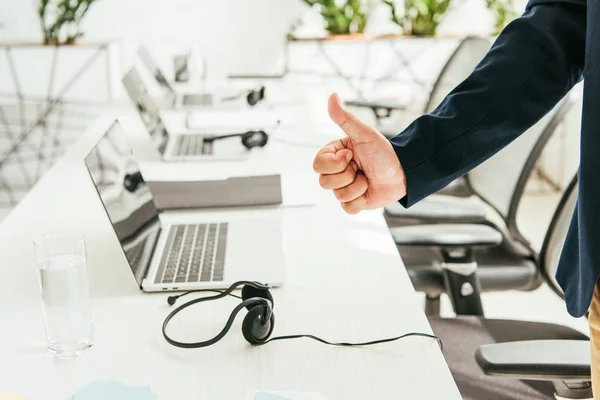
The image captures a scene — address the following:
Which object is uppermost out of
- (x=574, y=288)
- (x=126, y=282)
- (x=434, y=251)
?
(x=574, y=288)

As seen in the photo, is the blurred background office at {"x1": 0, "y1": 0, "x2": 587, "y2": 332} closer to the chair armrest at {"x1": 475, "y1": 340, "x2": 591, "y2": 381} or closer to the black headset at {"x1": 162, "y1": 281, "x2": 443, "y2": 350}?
the chair armrest at {"x1": 475, "y1": 340, "x2": 591, "y2": 381}

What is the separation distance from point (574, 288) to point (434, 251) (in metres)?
0.95

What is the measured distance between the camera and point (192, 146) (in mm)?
2236

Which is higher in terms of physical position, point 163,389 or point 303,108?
point 163,389

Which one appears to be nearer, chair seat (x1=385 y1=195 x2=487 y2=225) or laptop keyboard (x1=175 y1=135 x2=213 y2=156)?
chair seat (x1=385 y1=195 x2=487 y2=225)

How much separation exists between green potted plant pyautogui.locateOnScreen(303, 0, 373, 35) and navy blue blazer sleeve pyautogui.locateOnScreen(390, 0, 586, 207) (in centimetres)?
343

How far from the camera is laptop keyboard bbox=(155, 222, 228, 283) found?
4.05ft

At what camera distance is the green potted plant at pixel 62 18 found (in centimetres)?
431

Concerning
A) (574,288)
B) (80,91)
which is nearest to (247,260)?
(574,288)

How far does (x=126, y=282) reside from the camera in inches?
48.7

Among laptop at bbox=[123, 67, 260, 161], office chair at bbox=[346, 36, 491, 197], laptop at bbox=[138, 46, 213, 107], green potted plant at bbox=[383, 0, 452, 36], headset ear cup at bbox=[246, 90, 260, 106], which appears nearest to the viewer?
laptop at bbox=[123, 67, 260, 161]

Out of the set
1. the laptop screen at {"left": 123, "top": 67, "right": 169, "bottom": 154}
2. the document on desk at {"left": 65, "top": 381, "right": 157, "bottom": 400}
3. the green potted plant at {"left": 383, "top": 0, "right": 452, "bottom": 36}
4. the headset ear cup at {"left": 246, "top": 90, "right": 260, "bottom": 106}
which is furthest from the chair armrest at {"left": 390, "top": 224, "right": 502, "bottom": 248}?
the green potted plant at {"left": 383, "top": 0, "right": 452, "bottom": 36}

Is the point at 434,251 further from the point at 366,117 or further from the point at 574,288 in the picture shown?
the point at 366,117

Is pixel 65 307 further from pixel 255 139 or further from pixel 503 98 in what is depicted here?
pixel 255 139
